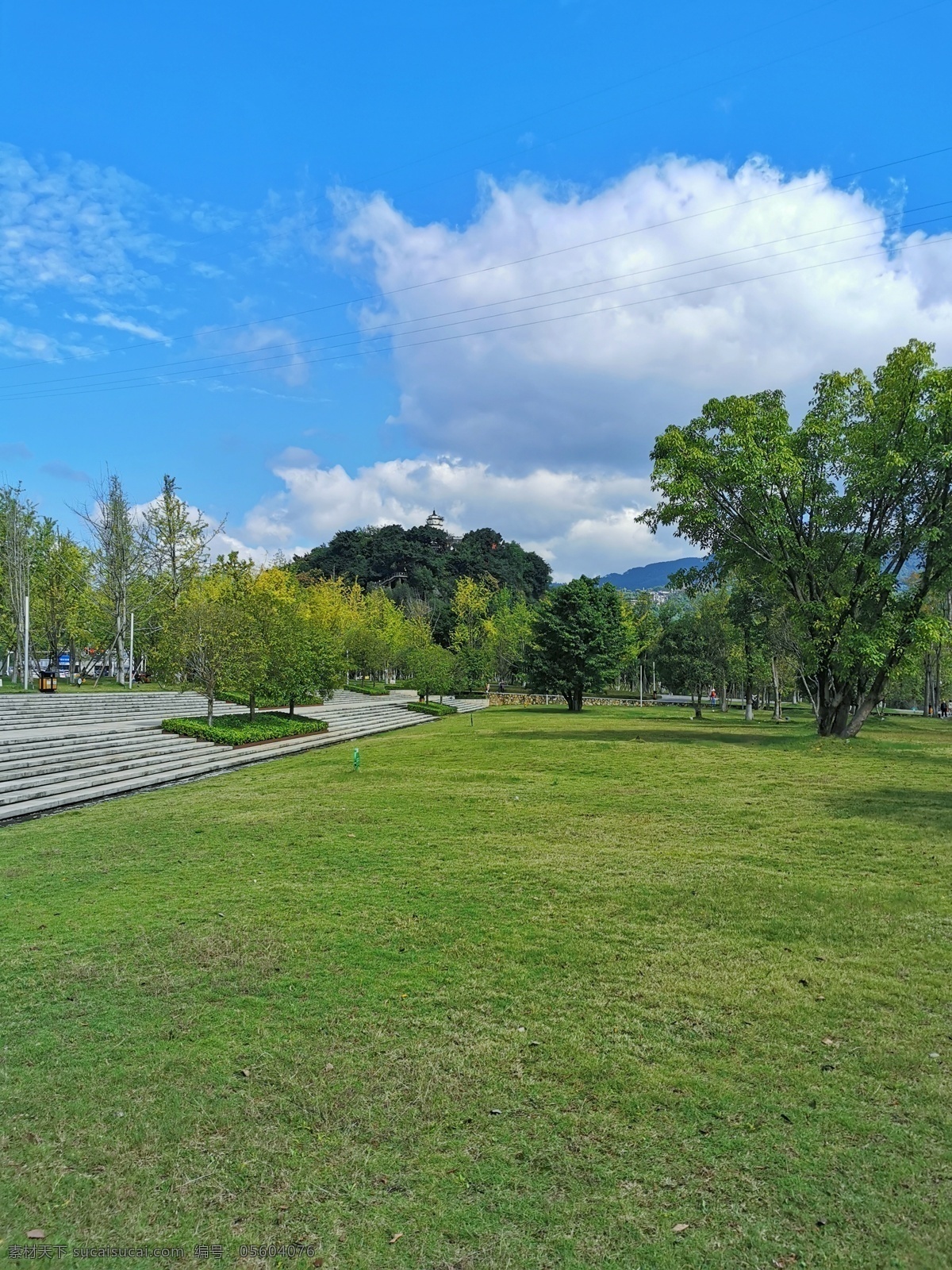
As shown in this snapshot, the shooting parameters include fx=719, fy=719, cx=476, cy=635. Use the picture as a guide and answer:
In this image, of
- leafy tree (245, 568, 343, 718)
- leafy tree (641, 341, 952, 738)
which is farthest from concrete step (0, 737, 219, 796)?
leafy tree (641, 341, 952, 738)

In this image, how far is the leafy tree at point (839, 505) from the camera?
60.6ft

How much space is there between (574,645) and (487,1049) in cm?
3705

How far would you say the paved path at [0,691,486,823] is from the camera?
12.4m

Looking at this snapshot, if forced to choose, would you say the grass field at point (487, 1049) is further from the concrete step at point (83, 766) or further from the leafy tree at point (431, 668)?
the leafy tree at point (431, 668)

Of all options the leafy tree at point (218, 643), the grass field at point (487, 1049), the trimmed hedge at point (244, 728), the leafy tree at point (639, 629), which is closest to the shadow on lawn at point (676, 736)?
the trimmed hedge at point (244, 728)

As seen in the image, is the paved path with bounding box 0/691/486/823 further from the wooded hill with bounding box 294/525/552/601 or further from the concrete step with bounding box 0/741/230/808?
the wooded hill with bounding box 294/525/552/601

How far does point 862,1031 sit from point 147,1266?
372 centimetres

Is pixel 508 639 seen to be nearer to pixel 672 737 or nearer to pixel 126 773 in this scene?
pixel 672 737

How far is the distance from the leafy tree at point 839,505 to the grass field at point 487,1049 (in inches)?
471

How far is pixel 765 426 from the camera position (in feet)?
65.3

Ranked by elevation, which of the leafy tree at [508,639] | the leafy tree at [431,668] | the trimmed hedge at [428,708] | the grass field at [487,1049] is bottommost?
the trimmed hedge at [428,708]

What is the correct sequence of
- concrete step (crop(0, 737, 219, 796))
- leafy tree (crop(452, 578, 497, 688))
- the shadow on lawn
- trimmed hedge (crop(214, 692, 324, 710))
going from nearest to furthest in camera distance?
concrete step (crop(0, 737, 219, 796)) < the shadow on lawn < trimmed hedge (crop(214, 692, 324, 710)) < leafy tree (crop(452, 578, 497, 688))

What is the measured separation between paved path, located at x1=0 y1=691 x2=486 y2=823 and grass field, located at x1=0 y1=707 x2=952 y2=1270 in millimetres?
3920

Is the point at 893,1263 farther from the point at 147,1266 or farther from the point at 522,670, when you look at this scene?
the point at 522,670
